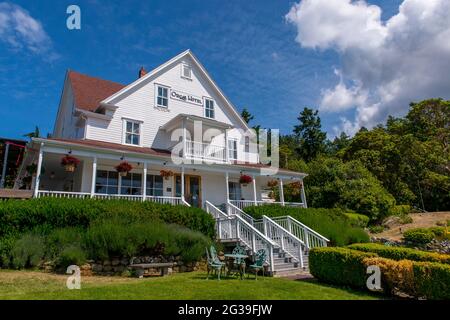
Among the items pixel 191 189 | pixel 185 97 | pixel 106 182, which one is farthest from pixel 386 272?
pixel 185 97

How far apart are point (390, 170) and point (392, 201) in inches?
405

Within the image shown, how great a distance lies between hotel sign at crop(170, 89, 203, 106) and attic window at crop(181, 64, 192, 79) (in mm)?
1362

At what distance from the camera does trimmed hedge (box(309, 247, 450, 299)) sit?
7297mm

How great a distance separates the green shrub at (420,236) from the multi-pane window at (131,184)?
641 inches

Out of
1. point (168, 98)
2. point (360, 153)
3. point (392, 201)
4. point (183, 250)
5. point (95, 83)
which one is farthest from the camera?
point (360, 153)

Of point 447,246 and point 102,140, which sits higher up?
point 102,140

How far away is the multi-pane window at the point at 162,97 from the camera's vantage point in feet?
69.6

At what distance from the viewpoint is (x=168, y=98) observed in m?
21.7

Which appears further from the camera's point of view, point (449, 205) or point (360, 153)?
point (360, 153)

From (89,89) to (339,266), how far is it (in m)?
19.0

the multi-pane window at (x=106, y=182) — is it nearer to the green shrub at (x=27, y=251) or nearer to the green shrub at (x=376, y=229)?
the green shrub at (x=27, y=251)

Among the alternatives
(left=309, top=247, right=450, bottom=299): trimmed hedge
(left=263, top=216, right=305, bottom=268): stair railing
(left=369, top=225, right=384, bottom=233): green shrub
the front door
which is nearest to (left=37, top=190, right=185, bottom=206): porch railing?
the front door
